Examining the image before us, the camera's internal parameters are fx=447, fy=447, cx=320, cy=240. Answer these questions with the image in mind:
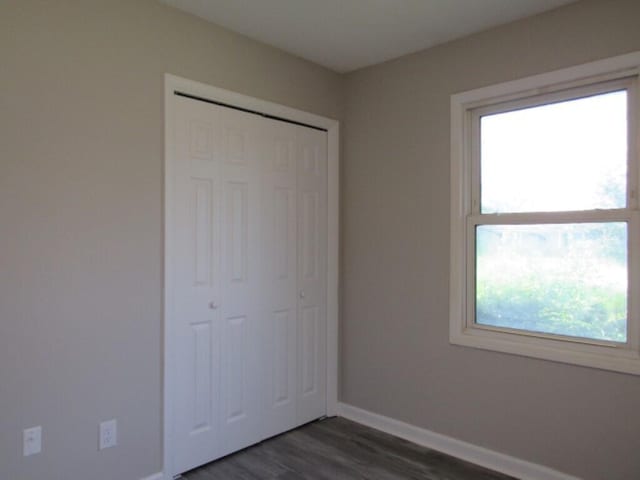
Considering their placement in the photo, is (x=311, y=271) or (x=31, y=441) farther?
(x=311, y=271)

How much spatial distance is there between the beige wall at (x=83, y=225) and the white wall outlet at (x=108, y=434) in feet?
0.10

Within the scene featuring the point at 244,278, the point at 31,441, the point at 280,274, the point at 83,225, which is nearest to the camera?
the point at 31,441

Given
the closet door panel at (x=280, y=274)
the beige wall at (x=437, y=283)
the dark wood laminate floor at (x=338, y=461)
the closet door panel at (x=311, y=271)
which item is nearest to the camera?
the beige wall at (x=437, y=283)

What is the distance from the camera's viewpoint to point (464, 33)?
8.76 feet

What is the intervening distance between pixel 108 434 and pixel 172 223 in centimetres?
109

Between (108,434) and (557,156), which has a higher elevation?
(557,156)

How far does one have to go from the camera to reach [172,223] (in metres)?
2.41

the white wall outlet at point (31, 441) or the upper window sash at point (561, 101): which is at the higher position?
the upper window sash at point (561, 101)

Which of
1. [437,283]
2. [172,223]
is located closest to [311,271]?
[437,283]

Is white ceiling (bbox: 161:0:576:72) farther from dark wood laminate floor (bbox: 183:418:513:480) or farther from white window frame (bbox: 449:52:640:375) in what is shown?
dark wood laminate floor (bbox: 183:418:513:480)

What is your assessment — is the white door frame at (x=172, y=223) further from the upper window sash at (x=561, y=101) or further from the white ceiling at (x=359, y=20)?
the upper window sash at (x=561, y=101)

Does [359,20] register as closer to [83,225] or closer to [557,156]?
[557,156]

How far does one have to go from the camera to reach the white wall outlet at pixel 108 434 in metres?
2.14

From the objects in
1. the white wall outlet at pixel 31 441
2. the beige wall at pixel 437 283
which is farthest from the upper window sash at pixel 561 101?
the white wall outlet at pixel 31 441
